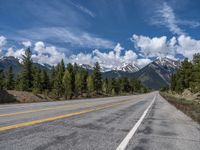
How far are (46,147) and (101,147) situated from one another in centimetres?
130

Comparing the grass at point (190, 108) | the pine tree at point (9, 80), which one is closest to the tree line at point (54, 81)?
the pine tree at point (9, 80)

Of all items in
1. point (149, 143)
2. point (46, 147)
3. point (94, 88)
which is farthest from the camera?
point (94, 88)

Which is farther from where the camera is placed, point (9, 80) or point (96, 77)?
point (96, 77)

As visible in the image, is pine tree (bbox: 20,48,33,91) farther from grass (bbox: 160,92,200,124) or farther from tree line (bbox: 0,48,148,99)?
grass (bbox: 160,92,200,124)

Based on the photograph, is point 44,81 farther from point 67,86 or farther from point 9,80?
point 67,86


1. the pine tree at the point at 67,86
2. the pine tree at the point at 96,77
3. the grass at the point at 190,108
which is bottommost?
the grass at the point at 190,108

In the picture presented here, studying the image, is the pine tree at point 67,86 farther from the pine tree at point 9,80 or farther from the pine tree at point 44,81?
the pine tree at point 9,80

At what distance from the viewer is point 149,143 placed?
7.09 meters

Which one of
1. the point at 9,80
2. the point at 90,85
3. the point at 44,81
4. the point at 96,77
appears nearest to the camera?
the point at 44,81

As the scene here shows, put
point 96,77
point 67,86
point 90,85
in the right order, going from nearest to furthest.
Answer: point 67,86 < point 90,85 < point 96,77

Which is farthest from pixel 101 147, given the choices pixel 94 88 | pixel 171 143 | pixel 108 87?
pixel 108 87

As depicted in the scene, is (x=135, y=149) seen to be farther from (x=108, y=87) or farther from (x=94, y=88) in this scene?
(x=108, y=87)

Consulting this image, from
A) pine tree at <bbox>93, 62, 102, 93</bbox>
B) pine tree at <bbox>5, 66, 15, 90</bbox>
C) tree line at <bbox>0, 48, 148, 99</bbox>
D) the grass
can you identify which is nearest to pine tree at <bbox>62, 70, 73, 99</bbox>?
tree line at <bbox>0, 48, 148, 99</bbox>

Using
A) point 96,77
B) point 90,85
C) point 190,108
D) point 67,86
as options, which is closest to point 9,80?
point 90,85
